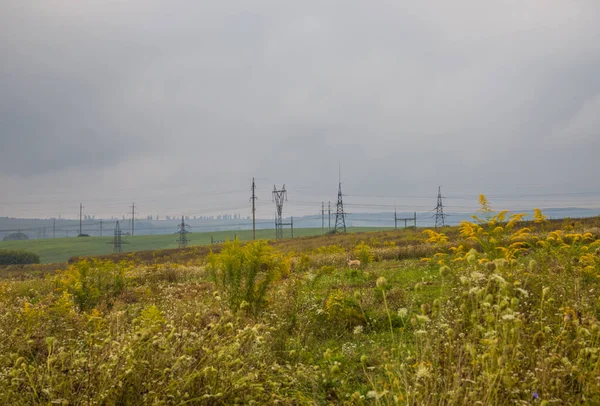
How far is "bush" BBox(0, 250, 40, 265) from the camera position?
→ 53844mm

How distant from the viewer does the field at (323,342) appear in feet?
9.23

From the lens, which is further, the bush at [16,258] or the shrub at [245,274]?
the bush at [16,258]

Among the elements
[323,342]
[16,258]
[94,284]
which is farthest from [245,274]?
[16,258]

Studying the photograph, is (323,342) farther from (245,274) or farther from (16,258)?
(16,258)

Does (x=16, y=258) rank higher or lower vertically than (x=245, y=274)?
lower

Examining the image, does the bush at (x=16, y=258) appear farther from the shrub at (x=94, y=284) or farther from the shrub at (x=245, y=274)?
the shrub at (x=245, y=274)

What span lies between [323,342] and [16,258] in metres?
60.0

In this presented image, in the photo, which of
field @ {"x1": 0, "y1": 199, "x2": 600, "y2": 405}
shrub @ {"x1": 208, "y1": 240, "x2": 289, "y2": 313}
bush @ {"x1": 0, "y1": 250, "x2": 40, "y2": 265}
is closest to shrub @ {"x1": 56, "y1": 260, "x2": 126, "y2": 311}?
field @ {"x1": 0, "y1": 199, "x2": 600, "y2": 405}

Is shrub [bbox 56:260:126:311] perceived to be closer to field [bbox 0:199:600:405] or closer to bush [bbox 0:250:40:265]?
field [bbox 0:199:600:405]

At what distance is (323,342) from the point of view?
573 centimetres

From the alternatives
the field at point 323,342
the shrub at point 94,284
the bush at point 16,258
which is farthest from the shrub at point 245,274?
the bush at point 16,258

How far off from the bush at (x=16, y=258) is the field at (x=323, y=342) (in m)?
53.2

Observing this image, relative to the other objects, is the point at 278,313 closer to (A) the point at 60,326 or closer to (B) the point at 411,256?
(A) the point at 60,326

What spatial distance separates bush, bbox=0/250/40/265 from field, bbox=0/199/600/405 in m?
53.2
